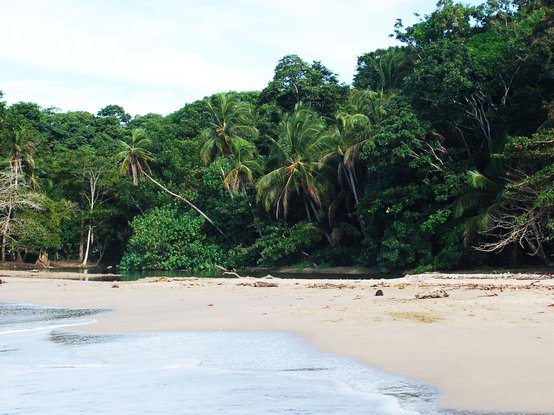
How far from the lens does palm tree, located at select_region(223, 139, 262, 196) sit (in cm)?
3866

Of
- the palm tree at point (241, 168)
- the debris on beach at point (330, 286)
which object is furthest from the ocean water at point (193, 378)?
the palm tree at point (241, 168)

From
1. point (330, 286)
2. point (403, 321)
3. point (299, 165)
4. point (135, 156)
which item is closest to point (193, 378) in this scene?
point (403, 321)

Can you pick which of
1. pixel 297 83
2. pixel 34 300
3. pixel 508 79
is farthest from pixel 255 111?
pixel 34 300

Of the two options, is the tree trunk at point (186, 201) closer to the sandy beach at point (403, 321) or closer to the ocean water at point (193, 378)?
the sandy beach at point (403, 321)

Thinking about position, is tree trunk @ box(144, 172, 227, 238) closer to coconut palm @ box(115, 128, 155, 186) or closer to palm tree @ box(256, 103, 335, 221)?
coconut palm @ box(115, 128, 155, 186)

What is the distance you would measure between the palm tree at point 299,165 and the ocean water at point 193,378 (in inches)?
986

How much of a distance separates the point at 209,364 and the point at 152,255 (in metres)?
33.9

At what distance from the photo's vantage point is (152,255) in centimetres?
4059

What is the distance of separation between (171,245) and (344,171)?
43.3 ft

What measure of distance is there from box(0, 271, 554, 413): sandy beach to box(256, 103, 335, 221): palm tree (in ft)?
48.2

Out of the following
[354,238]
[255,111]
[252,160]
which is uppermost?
[255,111]

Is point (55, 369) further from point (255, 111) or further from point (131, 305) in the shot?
point (255, 111)

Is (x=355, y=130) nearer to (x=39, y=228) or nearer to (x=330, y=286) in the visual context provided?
(x=330, y=286)

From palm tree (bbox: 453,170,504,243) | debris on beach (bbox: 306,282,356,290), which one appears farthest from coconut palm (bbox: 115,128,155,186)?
debris on beach (bbox: 306,282,356,290)
